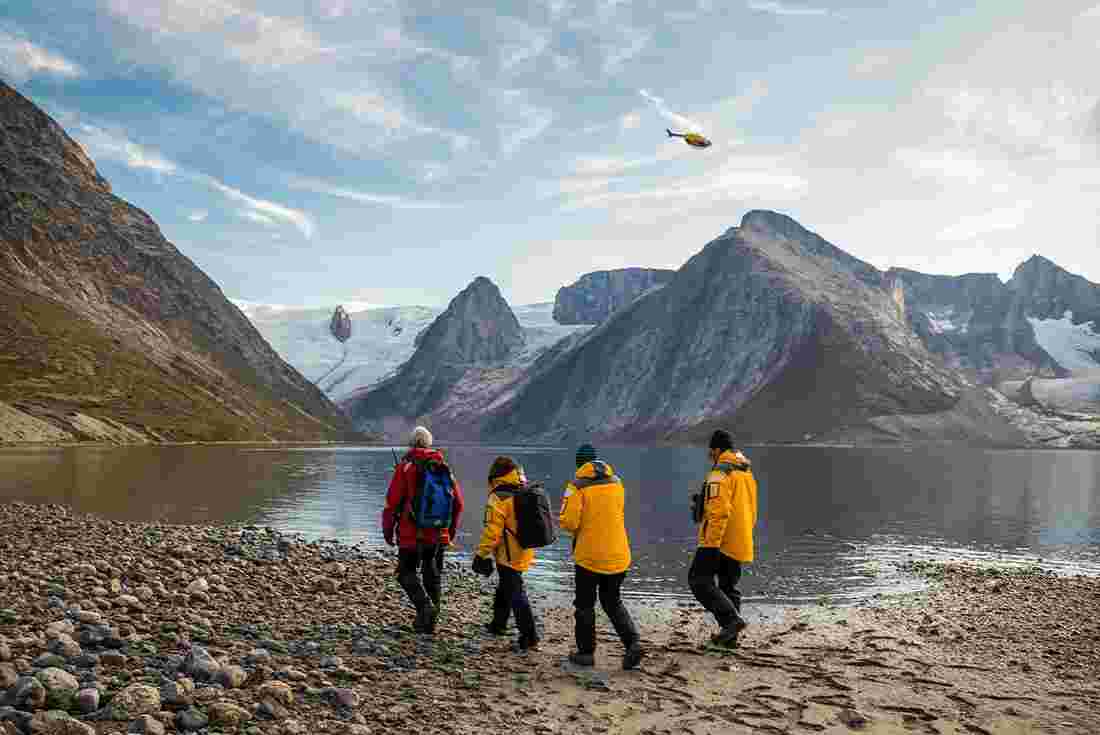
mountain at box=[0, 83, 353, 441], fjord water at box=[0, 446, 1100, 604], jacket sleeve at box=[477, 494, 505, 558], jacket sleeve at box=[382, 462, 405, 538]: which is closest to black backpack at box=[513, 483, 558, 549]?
jacket sleeve at box=[477, 494, 505, 558]

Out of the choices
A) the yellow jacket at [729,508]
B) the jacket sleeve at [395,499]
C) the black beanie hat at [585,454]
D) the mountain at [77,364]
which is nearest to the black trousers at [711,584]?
the yellow jacket at [729,508]

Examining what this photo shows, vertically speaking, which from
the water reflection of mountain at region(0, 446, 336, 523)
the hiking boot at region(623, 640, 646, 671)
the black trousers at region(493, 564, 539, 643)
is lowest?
the water reflection of mountain at region(0, 446, 336, 523)

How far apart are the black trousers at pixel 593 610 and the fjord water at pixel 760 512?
378 inches

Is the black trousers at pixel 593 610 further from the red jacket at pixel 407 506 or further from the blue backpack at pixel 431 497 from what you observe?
the blue backpack at pixel 431 497

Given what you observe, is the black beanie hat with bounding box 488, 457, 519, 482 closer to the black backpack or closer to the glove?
the black backpack

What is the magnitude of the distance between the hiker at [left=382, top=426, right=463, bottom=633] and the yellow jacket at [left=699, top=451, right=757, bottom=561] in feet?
15.3

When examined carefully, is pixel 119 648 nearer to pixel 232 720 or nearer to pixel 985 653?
pixel 232 720

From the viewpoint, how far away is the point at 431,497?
1498 centimetres

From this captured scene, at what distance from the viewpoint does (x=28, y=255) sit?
600 ft

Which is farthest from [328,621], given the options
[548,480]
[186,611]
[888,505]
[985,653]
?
[548,480]

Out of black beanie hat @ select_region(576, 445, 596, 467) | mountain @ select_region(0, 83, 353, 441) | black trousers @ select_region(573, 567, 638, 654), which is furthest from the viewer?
mountain @ select_region(0, 83, 353, 441)

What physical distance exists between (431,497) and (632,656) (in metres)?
4.40

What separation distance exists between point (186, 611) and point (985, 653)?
48.7 ft

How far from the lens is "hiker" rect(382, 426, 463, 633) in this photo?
15.0m
